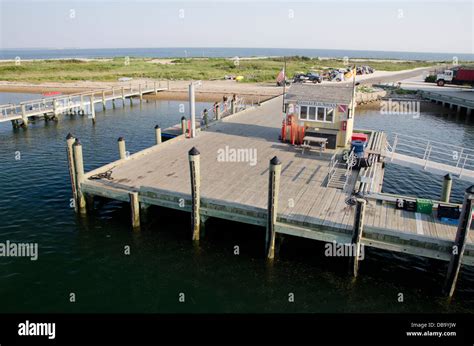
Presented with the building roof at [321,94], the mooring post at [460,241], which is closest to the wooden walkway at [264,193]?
the mooring post at [460,241]

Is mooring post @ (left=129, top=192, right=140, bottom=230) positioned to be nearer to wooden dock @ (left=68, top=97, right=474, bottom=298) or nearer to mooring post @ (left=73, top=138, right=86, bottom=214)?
wooden dock @ (left=68, top=97, right=474, bottom=298)

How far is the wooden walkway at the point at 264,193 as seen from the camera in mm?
15188

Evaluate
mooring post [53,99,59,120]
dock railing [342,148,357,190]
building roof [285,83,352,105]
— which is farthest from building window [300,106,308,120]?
mooring post [53,99,59,120]

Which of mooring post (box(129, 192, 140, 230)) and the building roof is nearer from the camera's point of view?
mooring post (box(129, 192, 140, 230))

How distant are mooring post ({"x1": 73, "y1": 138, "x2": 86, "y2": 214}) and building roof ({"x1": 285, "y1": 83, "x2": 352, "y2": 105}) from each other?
13463mm

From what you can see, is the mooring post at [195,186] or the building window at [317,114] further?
the building window at [317,114]

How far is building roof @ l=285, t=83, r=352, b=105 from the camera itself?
24.6 metres
